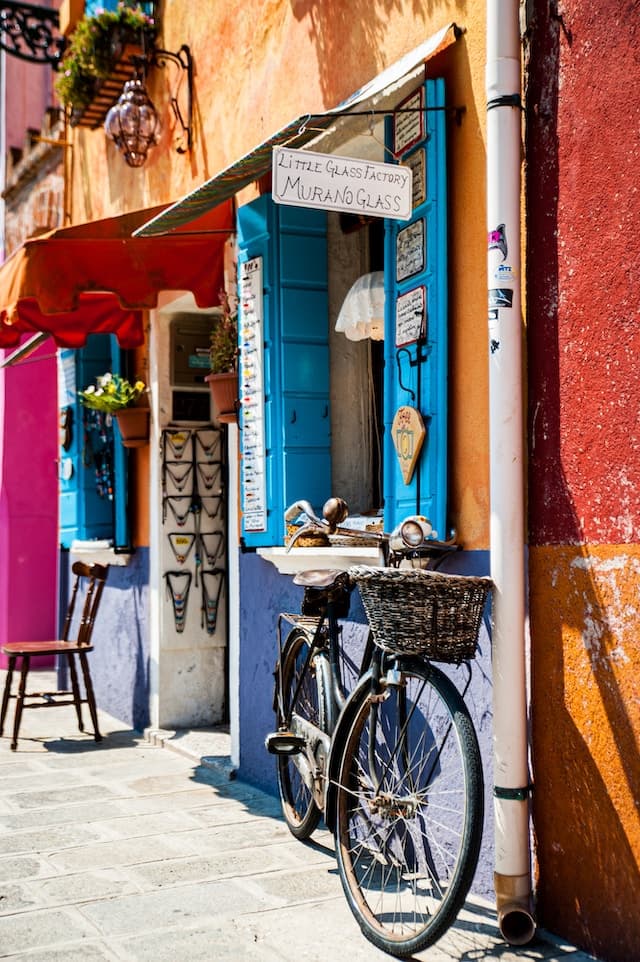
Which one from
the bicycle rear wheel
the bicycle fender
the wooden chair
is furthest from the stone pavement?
the wooden chair

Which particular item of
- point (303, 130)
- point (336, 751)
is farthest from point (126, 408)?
point (336, 751)

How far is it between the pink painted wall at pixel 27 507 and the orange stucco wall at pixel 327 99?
311 cm

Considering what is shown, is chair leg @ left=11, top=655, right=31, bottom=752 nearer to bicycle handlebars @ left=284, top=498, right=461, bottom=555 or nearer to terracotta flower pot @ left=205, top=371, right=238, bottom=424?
terracotta flower pot @ left=205, top=371, right=238, bottom=424

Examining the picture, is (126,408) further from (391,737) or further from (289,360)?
(391,737)

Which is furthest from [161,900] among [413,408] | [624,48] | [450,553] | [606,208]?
[624,48]

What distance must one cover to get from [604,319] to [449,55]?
148cm

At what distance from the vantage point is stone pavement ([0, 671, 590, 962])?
3.45 meters

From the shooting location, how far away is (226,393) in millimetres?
6184

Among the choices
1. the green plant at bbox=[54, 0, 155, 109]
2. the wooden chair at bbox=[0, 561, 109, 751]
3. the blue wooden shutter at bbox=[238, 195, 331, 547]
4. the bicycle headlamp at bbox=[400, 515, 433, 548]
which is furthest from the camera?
the green plant at bbox=[54, 0, 155, 109]

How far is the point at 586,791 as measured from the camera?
3383 millimetres

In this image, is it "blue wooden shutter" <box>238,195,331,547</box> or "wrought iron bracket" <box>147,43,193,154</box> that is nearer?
"blue wooden shutter" <box>238,195,331,547</box>

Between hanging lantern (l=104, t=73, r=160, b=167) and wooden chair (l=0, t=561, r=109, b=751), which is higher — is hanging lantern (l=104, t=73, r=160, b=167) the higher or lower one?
the higher one

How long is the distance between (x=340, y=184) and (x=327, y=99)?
1.54 metres

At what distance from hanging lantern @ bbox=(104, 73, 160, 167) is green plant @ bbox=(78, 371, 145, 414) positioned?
159cm
